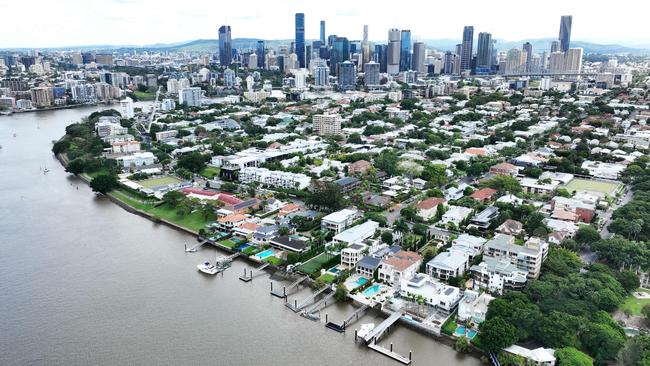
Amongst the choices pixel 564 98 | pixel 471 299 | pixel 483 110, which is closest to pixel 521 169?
pixel 471 299

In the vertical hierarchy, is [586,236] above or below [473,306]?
above

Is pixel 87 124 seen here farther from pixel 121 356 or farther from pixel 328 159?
pixel 121 356

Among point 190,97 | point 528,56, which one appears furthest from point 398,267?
point 528,56

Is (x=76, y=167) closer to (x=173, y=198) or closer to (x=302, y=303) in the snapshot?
(x=173, y=198)

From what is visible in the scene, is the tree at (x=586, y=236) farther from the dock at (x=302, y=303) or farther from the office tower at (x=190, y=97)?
the office tower at (x=190, y=97)

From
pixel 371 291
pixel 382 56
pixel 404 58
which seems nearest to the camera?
pixel 371 291
